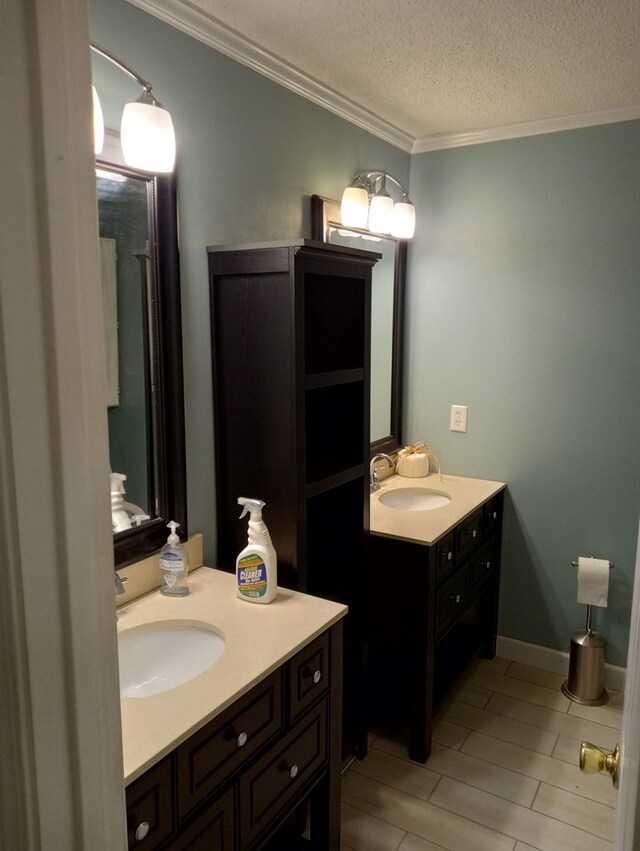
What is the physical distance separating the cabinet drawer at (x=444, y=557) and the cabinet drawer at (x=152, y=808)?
124 cm

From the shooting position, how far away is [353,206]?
7.67 feet

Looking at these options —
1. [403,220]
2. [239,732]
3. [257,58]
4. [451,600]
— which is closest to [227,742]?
[239,732]

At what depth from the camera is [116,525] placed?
5.32 ft

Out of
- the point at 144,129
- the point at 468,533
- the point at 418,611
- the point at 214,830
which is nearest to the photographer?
the point at 214,830

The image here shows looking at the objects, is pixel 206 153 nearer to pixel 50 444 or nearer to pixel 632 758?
pixel 50 444

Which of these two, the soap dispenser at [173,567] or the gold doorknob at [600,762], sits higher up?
the gold doorknob at [600,762]

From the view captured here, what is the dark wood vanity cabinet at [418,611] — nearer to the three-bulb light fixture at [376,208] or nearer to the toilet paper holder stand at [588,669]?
the toilet paper holder stand at [588,669]

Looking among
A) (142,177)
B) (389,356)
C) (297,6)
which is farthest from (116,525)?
(389,356)

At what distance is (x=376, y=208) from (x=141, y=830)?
215 cm

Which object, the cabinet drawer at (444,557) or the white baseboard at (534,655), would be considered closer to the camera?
the cabinet drawer at (444,557)

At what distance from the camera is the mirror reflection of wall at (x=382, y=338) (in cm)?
274

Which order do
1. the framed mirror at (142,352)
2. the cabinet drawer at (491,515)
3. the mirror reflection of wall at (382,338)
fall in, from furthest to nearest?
the mirror reflection of wall at (382,338) < the cabinet drawer at (491,515) < the framed mirror at (142,352)

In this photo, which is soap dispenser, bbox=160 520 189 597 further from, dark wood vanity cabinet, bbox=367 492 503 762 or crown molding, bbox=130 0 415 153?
crown molding, bbox=130 0 415 153

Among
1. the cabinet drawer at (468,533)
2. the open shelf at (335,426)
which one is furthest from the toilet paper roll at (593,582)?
the open shelf at (335,426)
